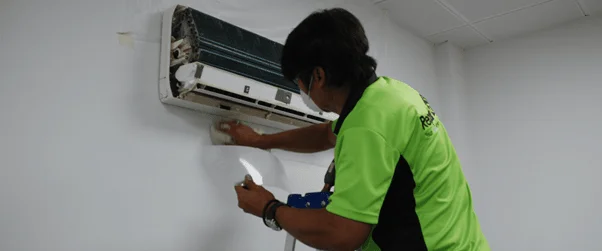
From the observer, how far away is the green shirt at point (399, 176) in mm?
886

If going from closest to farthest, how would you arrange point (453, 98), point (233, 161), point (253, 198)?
point (253, 198) → point (233, 161) → point (453, 98)

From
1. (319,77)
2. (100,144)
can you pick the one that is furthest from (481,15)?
(100,144)

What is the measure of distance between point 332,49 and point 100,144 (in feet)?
2.12

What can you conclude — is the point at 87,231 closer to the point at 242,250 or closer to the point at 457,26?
the point at 242,250

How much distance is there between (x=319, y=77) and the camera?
41.3 inches

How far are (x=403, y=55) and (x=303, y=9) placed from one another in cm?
86

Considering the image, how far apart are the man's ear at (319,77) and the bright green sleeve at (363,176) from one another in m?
0.19

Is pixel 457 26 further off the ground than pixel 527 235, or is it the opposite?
pixel 457 26

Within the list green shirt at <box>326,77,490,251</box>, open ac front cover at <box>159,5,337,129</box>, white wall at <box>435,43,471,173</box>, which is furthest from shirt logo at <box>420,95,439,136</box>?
white wall at <box>435,43,471,173</box>

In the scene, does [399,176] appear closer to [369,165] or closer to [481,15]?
[369,165]

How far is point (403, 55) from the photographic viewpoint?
2459mm

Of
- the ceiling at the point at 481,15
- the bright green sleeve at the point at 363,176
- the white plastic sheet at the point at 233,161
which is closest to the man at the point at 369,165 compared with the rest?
the bright green sleeve at the point at 363,176

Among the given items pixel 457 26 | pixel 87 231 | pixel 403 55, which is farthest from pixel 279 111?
pixel 457 26

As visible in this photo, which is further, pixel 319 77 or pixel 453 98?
pixel 453 98
